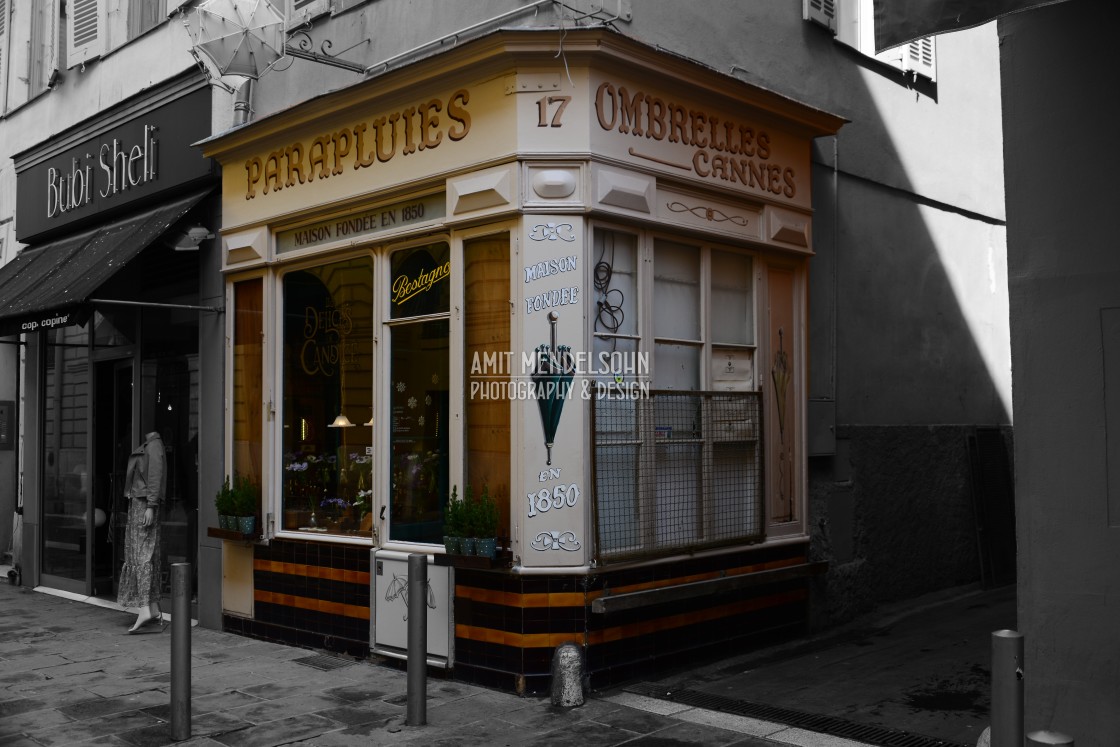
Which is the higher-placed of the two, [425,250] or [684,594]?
[425,250]

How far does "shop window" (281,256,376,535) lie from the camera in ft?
29.1

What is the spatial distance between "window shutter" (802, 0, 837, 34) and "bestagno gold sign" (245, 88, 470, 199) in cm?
342

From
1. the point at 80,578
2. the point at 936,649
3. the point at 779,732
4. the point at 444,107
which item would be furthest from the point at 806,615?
the point at 80,578

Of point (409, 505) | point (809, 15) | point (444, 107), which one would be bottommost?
point (409, 505)

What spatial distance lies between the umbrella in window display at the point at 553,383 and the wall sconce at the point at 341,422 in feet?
7.63

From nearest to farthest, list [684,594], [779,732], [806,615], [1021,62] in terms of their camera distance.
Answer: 1. [1021,62]
2. [779,732]
3. [684,594]
4. [806,615]

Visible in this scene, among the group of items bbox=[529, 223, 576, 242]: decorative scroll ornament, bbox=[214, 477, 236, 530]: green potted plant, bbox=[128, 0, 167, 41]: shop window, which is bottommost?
bbox=[214, 477, 236, 530]: green potted plant

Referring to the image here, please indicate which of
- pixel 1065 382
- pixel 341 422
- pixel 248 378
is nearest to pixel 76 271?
pixel 248 378

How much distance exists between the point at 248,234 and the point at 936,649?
6.74 metres

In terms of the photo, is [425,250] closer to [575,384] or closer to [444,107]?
[444,107]

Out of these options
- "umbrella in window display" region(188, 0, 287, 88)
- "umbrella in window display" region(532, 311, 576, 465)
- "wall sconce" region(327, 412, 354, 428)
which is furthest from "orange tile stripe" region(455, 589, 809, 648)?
"umbrella in window display" region(188, 0, 287, 88)

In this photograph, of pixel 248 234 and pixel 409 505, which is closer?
pixel 409 505

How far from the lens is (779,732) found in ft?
21.0

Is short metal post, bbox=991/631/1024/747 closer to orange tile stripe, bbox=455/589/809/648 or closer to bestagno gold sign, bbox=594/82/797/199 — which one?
orange tile stripe, bbox=455/589/809/648
